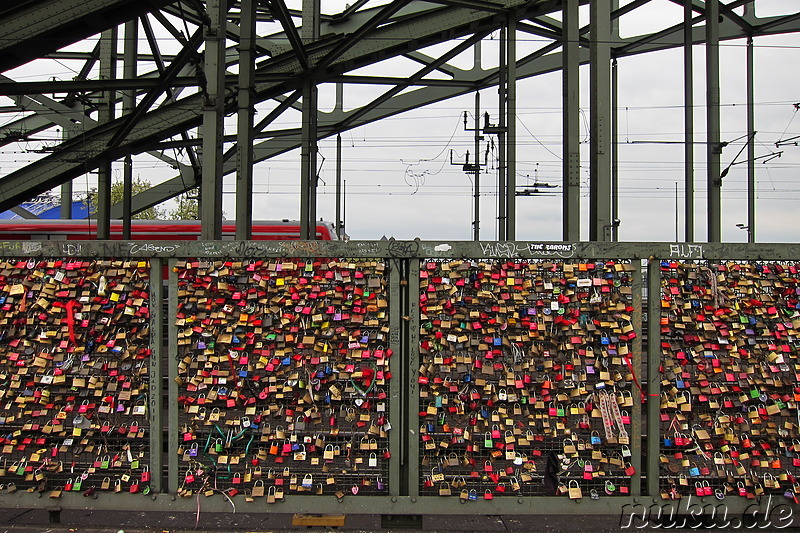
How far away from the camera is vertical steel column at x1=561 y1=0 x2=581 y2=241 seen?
537 inches

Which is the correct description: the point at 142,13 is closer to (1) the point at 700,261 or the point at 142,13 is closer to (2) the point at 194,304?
(2) the point at 194,304

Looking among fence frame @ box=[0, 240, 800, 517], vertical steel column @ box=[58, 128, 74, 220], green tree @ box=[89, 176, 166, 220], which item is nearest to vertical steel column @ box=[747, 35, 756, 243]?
fence frame @ box=[0, 240, 800, 517]

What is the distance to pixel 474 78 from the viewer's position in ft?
80.5

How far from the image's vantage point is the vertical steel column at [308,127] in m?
18.4

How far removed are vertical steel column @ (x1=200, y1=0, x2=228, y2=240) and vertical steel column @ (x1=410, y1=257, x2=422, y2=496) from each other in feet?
Result: 20.9

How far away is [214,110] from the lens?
443 inches

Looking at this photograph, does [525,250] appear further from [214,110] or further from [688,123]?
[688,123]

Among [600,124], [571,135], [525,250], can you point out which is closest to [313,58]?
[571,135]

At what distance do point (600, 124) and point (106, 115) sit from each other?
569 inches

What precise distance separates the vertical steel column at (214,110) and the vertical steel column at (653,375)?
756 cm

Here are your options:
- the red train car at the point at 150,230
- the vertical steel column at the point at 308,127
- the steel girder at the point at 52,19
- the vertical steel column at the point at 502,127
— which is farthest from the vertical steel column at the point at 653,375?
the red train car at the point at 150,230

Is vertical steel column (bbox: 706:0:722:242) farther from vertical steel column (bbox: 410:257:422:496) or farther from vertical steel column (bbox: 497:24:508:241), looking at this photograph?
vertical steel column (bbox: 410:257:422:496)

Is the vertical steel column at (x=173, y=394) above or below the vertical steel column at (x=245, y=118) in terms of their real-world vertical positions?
below

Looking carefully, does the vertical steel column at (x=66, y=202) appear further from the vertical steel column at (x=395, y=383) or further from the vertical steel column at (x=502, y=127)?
the vertical steel column at (x=395, y=383)
